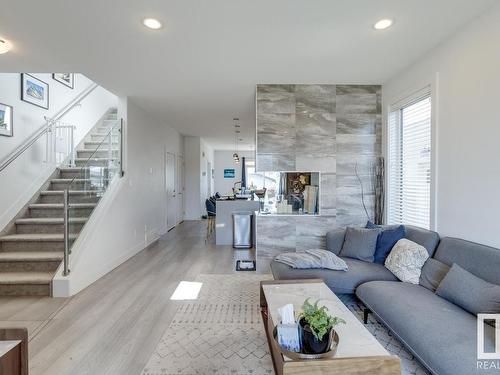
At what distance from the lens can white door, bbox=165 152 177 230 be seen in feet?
24.6

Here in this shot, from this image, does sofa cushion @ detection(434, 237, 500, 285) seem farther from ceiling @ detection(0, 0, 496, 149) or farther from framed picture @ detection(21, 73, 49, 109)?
framed picture @ detection(21, 73, 49, 109)

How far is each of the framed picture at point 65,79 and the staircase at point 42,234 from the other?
1646 millimetres

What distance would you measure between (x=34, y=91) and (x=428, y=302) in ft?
19.4

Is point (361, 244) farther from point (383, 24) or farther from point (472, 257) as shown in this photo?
point (383, 24)

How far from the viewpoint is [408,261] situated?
9.12 feet

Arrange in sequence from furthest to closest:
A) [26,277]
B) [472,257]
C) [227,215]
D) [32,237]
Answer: [227,215]
[32,237]
[26,277]
[472,257]

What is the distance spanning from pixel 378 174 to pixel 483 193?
72.6 inches

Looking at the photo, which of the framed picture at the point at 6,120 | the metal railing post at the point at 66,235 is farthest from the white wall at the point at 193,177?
the metal railing post at the point at 66,235

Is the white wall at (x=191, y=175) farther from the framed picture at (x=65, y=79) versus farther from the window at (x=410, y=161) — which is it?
the window at (x=410, y=161)

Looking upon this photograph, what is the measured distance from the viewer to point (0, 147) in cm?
405

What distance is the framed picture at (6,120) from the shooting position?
4059mm

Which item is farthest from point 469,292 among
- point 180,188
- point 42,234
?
point 180,188

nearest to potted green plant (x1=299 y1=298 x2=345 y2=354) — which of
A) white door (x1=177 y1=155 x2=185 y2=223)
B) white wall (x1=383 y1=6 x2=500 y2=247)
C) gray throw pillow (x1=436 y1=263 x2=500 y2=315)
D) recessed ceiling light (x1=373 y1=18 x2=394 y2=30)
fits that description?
gray throw pillow (x1=436 y1=263 x2=500 y2=315)

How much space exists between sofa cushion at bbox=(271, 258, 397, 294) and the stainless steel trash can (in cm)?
289
